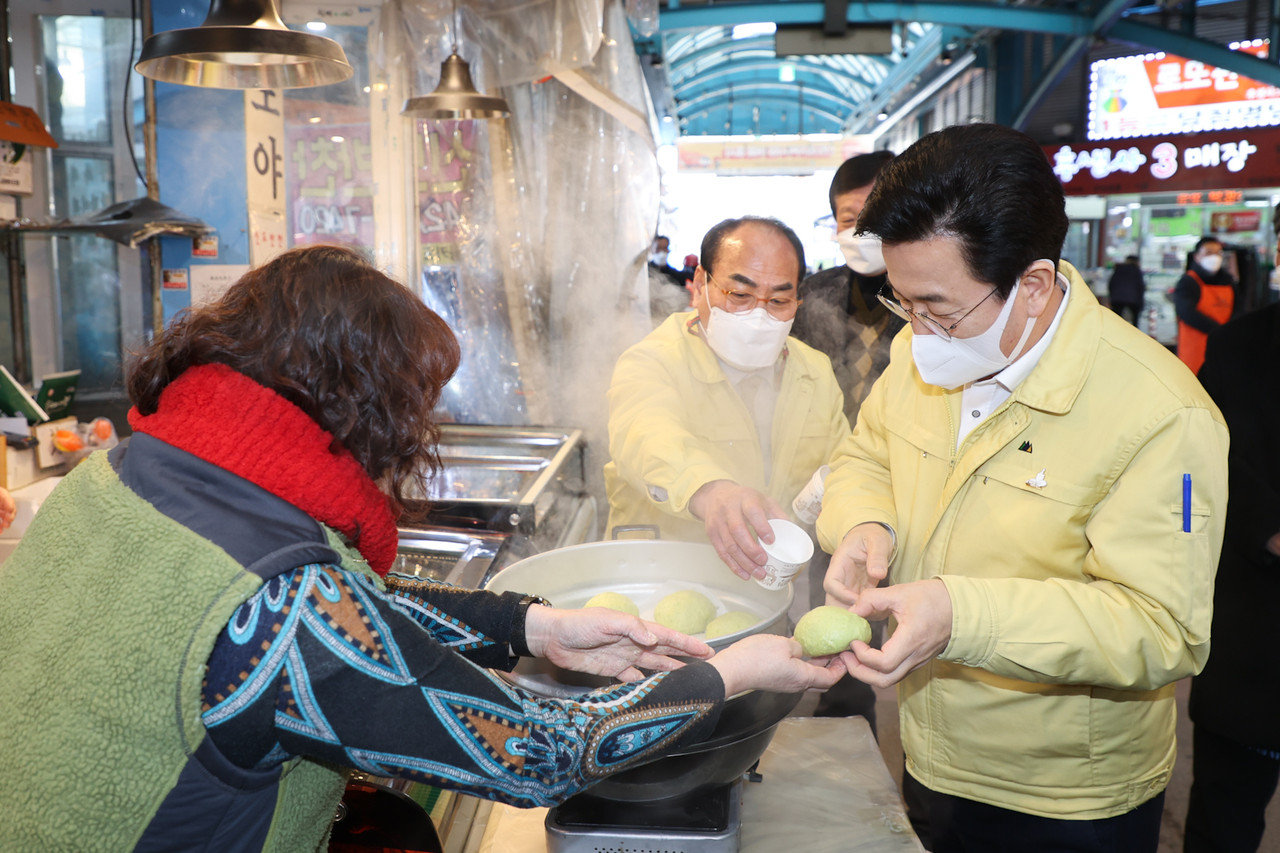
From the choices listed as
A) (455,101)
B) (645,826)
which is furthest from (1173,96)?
(645,826)

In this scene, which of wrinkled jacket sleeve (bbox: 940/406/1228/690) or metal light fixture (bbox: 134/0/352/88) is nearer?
wrinkled jacket sleeve (bbox: 940/406/1228/690)

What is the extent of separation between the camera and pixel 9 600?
3.45 feet

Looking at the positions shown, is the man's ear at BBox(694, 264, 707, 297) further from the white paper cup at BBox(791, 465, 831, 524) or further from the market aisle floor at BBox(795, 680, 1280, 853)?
the market aisle floor at BBox(795, 680, 1280, 853)

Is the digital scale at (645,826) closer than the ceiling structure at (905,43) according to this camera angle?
Yes

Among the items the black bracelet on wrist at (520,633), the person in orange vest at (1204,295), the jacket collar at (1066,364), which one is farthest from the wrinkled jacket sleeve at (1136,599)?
the person in orange vest at (1204,295)

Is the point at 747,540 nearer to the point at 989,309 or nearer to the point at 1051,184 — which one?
the point at 989,309

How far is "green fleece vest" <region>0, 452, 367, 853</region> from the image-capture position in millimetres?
920

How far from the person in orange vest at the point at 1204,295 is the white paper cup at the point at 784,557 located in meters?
7.83

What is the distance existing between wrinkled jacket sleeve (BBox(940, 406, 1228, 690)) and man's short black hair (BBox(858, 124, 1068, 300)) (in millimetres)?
350

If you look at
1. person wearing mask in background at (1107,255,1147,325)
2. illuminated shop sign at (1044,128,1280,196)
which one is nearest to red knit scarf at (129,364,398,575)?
illuminated shop sign at (1044,128,1280,196)

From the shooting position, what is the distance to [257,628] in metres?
0.93

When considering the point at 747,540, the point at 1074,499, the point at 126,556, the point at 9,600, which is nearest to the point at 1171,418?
the point at 1074,499

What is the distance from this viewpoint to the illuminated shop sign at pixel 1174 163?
8.10 metres

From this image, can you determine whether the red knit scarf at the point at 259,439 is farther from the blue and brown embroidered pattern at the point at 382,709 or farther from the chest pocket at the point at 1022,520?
the chest pocket at the point at 1022,520
